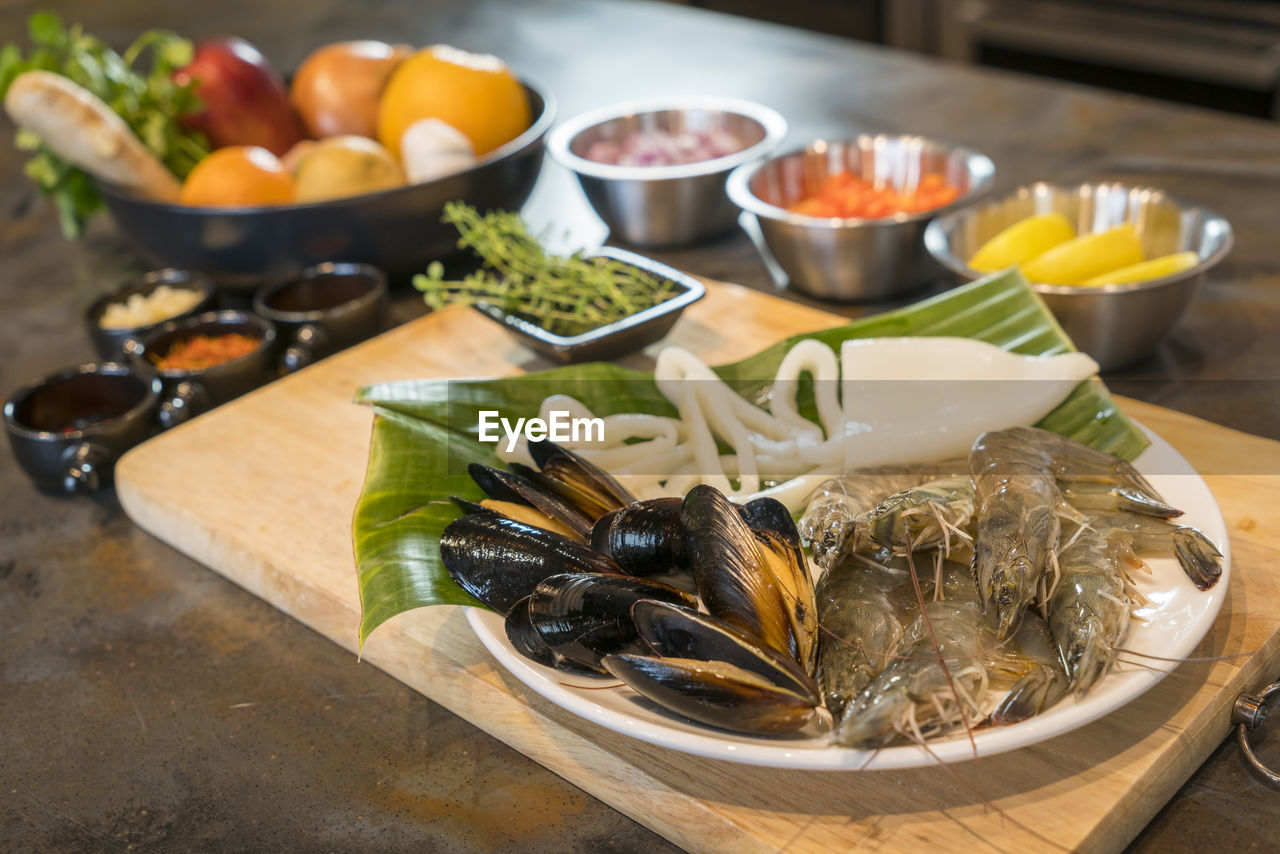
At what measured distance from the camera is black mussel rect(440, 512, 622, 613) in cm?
113

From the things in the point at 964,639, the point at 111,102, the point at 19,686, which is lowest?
the point at 19,686

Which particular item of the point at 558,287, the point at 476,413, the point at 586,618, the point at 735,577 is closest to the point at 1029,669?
the point at 735,577

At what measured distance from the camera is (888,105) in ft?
9.45

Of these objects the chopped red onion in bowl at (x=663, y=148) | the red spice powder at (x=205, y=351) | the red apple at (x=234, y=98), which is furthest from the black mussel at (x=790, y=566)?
the red apple at (x=234, y=98)

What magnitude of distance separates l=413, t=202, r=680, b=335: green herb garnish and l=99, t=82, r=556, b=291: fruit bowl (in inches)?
7.6

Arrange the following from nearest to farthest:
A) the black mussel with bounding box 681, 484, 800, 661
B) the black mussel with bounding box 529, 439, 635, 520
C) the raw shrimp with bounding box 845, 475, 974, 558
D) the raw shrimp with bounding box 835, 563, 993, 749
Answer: the raw shrimp with bounding box 835, 563, 993, 749 → the black mussel with bounding box 681, 484, 800, 661 → the raw shrimp with bounding box 845, 475, 974, 558 → the black mussel with bounding box 529, 439, 635, 520

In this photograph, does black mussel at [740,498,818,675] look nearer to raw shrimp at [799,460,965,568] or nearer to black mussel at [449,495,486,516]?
raw shrimp at [799,460,965,568]

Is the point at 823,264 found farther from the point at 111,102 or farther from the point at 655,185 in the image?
the point at 111,102

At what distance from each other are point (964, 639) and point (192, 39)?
3865 millimetres

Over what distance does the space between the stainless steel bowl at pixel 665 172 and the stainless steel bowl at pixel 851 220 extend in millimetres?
82

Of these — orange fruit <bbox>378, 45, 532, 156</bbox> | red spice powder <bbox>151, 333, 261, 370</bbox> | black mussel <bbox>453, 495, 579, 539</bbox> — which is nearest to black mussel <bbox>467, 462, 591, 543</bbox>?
black mussel <bbox>453, 495, 579, 539</bbox>

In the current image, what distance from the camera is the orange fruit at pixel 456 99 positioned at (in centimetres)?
229

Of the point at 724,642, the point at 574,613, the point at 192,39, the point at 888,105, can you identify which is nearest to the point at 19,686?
the point at 574,613

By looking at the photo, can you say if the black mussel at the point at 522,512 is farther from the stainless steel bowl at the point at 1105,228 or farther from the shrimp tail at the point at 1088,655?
the stainless steel bowl at the point at 1105,228
